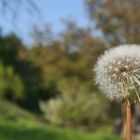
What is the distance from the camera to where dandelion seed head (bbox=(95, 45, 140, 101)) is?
3.97m

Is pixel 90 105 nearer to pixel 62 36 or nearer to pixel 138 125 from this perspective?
pixel 138 125

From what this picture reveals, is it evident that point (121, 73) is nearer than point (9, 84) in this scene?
Yes

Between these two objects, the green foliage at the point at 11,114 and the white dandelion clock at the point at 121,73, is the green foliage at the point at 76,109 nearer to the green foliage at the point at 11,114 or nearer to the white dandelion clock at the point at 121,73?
the green foliage at the point at 11,114

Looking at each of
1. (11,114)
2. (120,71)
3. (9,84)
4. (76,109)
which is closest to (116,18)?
(11,114)

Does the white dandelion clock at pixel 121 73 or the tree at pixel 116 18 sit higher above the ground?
the tree at pixel 116 18

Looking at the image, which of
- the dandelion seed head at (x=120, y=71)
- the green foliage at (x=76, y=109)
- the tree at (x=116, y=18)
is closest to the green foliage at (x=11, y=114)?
the green foliage at (x=76, y=109)

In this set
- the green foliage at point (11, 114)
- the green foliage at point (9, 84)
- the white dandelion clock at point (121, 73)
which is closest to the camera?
the white dandelion clock at point (121, 73)

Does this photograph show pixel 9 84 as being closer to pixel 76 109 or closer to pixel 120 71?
pixel 76 109

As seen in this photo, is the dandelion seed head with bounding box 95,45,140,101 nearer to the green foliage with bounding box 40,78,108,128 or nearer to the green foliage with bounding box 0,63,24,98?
the green foliage with bounding box 40,78,108,128

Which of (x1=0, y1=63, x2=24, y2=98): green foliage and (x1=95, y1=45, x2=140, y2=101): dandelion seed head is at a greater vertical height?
(x1=0, y1=63, x2=24, y2=98): green foliage

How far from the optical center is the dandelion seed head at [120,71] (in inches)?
156

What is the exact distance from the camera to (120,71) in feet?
13.2

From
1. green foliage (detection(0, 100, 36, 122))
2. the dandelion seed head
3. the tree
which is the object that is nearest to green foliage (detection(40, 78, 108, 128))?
green foliage (detection(0, 100, 36, 122))

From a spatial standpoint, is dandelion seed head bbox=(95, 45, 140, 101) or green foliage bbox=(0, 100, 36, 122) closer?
dandelion seed head bbox=(95, 45, 140, 101)
